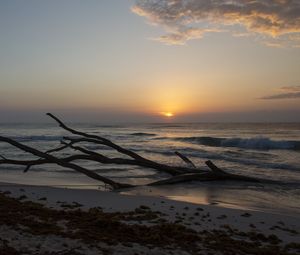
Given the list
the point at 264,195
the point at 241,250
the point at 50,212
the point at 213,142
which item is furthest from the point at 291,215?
the point at 213,142

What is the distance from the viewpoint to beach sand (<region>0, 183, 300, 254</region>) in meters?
4.37

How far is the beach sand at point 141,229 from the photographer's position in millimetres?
4367

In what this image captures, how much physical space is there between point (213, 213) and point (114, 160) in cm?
477

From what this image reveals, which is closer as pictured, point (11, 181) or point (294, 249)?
point (294, 249)

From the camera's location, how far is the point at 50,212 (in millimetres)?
6109

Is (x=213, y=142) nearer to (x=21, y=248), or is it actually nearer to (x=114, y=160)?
(x=114, y=160)

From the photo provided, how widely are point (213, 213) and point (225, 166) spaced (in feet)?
32.2

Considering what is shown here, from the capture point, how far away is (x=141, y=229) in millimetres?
5133

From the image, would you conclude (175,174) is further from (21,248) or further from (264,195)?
(21,248)

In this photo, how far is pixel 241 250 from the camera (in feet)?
14.7

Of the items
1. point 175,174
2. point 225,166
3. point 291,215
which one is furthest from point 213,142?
point 291,215

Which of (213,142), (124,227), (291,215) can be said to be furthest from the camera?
(213,142)

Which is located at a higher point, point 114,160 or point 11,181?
point 114,160

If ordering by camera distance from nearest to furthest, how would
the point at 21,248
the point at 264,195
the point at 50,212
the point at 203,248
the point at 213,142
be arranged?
the point at 21,248
the point at 203,248
the point at 50,212
the point at 264,195
the point at 213,142
